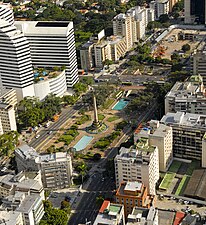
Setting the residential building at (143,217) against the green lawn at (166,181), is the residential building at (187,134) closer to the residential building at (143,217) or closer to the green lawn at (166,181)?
the green lawn at (166,181)

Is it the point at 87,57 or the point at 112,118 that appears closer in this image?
the point at 112,118

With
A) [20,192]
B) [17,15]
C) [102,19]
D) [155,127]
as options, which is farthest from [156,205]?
[17,15]

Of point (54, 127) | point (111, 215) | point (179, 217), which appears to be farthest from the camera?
point (54, 127)

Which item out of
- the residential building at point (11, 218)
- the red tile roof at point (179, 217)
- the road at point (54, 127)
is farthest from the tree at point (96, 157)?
the residential building at point (11, 218)

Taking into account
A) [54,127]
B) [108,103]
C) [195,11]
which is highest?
[195,11]

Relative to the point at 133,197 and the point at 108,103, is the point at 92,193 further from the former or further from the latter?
the point at 108,103

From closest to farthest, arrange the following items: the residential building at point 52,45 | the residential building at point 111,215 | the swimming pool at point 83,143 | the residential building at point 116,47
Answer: the residential building at point 111,215
the swimming pool at point 83,143
the residential building at point 52,45
the residential building at point 116,47

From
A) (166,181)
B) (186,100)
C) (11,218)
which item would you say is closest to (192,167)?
(166,181)

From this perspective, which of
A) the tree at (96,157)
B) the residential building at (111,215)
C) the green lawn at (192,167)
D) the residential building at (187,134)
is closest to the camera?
the residential building at (111,215)
